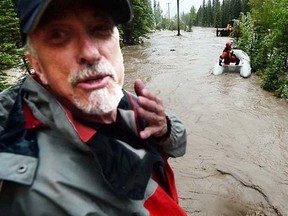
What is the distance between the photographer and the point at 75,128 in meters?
1.27

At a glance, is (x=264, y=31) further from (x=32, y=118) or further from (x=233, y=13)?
(x=233, y=13)

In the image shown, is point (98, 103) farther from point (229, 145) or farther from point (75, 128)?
point (229, 145)

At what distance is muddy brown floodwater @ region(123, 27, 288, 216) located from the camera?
17.1 ft

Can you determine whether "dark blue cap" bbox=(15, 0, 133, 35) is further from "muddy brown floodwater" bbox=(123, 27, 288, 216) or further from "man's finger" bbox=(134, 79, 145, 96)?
"muddy brown floodwater" bbox=(123, 27, 288, 216)

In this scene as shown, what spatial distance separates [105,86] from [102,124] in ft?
0.72

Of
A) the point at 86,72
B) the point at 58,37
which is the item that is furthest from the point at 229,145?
the point at 58,37

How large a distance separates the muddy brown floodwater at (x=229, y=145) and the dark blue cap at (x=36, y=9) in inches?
168

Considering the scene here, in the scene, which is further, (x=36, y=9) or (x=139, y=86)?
(x=139, y=86)

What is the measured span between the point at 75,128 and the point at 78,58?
35 cm

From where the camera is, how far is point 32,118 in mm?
1239

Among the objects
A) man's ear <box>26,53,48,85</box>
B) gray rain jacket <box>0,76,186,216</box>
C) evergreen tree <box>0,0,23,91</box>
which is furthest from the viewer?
evergreen tree <box>0,0,23,91</box>

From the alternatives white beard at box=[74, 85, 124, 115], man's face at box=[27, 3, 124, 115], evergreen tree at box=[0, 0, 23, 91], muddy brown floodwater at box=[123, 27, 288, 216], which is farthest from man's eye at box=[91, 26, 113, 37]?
evergreen tree at box=[0, 0, 23, 91]

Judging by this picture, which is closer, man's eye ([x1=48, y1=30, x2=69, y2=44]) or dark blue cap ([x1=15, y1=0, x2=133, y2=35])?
dark blue cap ([x1=15, y1=0, x2=133, y2=35])

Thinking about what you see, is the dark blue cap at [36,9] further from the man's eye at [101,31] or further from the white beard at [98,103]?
the white beard at [98,103]
